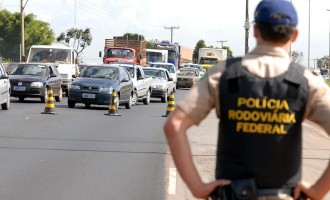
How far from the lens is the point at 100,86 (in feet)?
85.3

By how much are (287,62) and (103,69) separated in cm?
2432

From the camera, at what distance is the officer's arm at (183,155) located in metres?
3.31

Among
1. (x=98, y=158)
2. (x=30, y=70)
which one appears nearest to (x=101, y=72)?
(x=30, y=70)

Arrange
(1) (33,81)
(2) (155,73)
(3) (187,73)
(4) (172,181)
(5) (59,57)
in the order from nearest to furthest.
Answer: (4) (172,181), (1) (33,81), (5) (59,57), (2) (155,73), (3) (187,73)

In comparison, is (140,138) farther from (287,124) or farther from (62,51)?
(62,51)

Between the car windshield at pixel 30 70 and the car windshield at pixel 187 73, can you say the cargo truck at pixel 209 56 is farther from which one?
the car windshield at pixel 30 70

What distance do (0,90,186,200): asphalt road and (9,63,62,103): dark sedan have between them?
6.99 metres

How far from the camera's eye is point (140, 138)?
53.7ft

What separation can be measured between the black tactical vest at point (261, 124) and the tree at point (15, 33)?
3468 inches

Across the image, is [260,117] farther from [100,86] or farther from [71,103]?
[71,103]

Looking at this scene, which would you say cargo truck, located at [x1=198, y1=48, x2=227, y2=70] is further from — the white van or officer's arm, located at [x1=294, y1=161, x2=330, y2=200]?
officer's arm, located at [x1=294, y1=161, x2=330, y2=200]

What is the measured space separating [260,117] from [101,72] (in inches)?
957

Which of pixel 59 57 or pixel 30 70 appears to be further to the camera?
pixel 59 57

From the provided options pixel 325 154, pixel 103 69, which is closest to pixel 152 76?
pixel 103 69
